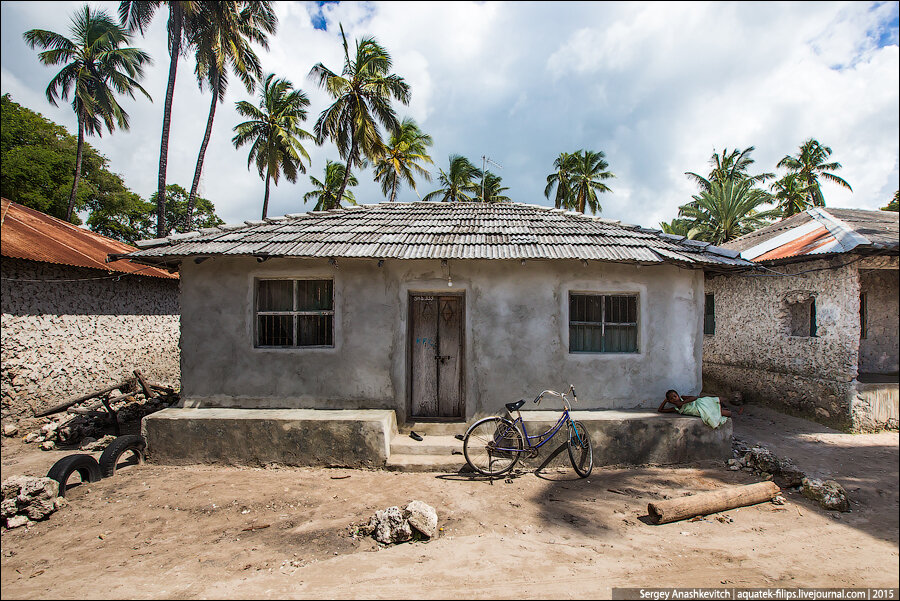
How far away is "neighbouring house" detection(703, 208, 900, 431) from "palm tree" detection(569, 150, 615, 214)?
1645 cm

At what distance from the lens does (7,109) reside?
20.0 meters

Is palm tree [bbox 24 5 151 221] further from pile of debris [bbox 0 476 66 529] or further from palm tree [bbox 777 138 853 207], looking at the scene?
palm tree [bbox 777 138 853 207]

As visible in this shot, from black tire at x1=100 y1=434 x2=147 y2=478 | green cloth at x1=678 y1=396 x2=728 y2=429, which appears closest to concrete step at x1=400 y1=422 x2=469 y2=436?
green cloth at x1=678 y1=396 x2=728 y2=429

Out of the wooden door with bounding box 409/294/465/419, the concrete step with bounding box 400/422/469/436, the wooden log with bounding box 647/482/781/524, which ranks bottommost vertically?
the wooden log with bounding box 647/482/781/524

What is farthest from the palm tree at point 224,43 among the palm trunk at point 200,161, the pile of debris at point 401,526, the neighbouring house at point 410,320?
the pile of debris at point 401,526

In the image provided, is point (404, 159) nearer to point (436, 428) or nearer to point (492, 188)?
point (492, 188)

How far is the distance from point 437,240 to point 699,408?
16.4 feet

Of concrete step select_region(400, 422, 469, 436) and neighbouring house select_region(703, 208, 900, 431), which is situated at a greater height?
neighbouring house select_region(703, 208, 900, 431)

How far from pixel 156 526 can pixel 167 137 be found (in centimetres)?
1597

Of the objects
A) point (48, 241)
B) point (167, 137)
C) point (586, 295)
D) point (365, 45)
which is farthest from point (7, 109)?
point (586, 295)

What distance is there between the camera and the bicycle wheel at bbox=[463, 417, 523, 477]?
5902 millimetres

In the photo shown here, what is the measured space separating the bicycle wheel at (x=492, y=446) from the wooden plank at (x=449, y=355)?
115 centimetres

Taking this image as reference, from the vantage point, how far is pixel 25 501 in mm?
4680

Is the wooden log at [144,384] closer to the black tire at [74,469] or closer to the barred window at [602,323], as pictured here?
the black tire at [74,469]
